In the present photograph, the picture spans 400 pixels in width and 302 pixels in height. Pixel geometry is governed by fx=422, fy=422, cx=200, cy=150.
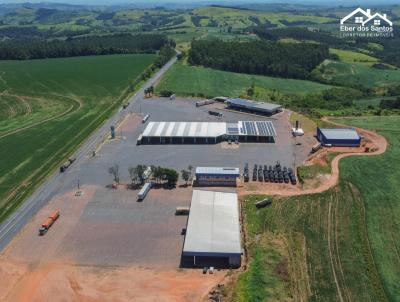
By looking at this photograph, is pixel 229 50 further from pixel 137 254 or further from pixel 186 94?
pixel 137 254

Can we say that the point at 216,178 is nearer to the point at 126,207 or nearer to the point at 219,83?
→ the point at 126,207

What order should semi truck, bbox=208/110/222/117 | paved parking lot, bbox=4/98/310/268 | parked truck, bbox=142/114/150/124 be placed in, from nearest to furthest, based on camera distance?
paved parking lot, bbox=4/98/310/268 → parked truck, bbox=142/114/150/124 → semi truck, bbox=208/110/222/117

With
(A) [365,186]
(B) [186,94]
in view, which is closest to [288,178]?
(A) [365,186]

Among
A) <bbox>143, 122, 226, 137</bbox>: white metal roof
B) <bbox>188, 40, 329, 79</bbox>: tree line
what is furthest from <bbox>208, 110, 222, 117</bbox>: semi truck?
<bbox>188, 40, 329, 79</bbox>: tree line

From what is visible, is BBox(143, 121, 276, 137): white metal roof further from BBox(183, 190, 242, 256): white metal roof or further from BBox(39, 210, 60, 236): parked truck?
BBox(39, 210, 60, 236): parked truck

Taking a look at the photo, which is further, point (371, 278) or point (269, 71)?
point (269, 71)

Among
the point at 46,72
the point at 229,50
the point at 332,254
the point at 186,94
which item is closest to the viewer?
the point at 332,254
